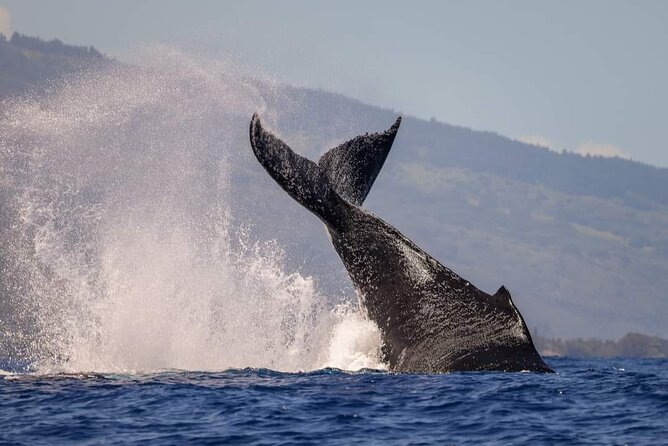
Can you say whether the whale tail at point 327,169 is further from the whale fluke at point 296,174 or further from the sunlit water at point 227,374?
the sunlit water at point 227,374

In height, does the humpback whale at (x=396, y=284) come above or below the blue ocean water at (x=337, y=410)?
above

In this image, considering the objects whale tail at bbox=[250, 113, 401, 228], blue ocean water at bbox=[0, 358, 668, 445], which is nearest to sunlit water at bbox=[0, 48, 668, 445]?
blue ocean water at bbox=[0, 358, 668, 445]

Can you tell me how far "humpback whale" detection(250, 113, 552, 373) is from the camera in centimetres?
1517

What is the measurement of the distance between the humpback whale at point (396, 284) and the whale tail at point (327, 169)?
0.01 meters

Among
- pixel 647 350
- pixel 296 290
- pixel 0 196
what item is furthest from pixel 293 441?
pixel 647 350

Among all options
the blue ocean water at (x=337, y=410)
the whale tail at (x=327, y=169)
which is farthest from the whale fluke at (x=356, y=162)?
the blue ocean water at (x=337, y=410)

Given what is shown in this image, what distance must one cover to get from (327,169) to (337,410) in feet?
11.6

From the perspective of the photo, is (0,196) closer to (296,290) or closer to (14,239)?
(14,239)

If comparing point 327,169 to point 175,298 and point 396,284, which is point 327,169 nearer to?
point 396,284

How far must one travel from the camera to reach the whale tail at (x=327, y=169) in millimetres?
15086

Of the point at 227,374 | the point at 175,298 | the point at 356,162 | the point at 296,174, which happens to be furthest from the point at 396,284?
the point at 175,298

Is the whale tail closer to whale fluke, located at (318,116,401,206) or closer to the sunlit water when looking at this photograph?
whale fluke, located at (318,116,401,206)

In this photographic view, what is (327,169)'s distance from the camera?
52.2 feet

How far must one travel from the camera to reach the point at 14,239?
468 ft
